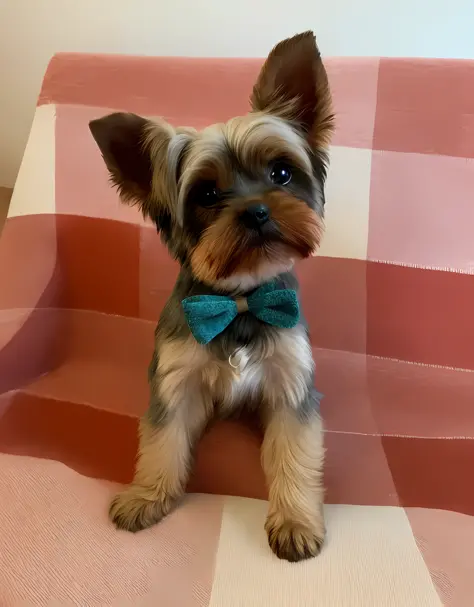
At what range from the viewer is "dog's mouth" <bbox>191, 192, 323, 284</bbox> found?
3.61 feet

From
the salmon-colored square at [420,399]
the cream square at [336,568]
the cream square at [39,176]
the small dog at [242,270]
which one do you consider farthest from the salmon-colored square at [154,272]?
the cream square at [336,568]

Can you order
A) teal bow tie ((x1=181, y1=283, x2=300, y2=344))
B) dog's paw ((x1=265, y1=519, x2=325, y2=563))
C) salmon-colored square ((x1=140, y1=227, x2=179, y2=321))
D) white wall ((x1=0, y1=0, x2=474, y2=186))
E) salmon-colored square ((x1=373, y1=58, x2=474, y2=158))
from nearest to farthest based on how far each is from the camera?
dog's paw ((x1=265, y1=519, x2=325, y2=563)) < teal bow tie ((x1=181, y1=283, x2=300, y2=344)) < salmon-colored square ((x1=373, y1=58, x2=474, y2=158)) < salmon-colored square ((x1=140, y1=227, x2=179, y2=321)) < white wall ((x1=0, y1=0, x2=474, y2=186))

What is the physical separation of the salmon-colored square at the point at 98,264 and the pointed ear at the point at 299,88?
70 cm

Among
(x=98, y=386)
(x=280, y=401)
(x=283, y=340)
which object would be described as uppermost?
(x=283, y=340)

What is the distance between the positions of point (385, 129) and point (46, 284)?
3.71ft

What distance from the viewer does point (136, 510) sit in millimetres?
1220

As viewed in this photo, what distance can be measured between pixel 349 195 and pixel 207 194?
2.08ft

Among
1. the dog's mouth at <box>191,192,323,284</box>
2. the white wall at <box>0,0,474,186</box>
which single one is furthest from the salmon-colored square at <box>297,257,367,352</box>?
the white wall at <box>0,0,474,186</box>

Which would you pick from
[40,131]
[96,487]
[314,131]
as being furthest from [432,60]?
Result: [96,487]

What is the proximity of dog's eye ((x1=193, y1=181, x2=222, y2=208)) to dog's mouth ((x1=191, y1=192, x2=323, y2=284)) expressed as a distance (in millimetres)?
77

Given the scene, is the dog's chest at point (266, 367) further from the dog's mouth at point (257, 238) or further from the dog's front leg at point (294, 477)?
the dog's mouth at point (257, 238)

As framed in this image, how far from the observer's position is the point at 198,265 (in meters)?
1.16

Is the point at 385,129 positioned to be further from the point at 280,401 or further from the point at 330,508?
the point at 330,508

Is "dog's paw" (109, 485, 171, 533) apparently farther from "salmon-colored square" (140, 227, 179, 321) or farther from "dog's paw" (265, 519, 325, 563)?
"salmon-colored square" (140, 227, 179, 321)
